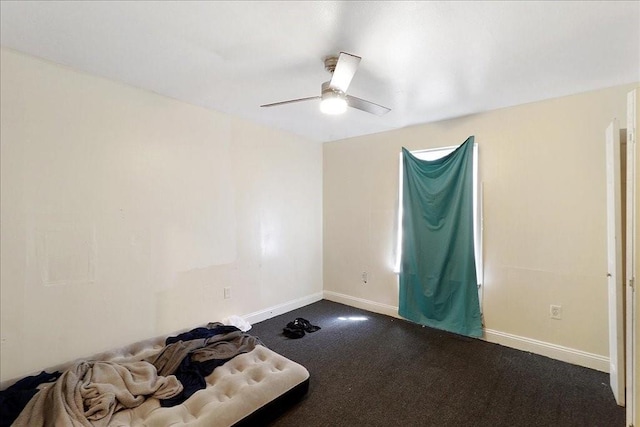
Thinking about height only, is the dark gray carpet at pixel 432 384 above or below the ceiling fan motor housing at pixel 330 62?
below

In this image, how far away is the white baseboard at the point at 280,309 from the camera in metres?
3.30

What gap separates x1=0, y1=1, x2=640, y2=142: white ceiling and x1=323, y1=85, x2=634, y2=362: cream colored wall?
0.26 metres

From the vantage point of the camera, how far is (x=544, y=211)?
2.58 metres

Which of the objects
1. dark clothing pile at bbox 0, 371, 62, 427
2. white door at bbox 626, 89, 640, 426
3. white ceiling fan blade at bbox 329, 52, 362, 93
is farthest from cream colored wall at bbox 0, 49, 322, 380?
white door at bbox 626, 89, 640, 426

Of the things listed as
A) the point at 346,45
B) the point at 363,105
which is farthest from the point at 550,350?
the point at 346,45

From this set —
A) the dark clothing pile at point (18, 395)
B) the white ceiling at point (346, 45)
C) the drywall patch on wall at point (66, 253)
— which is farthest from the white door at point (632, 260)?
the drywall patch on wall at point (66, 253)

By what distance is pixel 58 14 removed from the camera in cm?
151

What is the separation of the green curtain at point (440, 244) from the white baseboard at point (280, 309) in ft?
4.03

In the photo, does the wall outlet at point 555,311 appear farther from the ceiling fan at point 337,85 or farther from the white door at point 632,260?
the ceiling fan at point 337,85

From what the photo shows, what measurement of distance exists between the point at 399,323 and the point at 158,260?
2.60 metres

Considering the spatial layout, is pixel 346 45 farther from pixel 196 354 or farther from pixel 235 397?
pixel 196 354

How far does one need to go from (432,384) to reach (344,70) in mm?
2302

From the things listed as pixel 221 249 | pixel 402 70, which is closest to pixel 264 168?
pixel 221 249

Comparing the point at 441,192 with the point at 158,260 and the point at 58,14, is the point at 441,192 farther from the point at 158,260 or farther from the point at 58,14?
the point at 58,14
